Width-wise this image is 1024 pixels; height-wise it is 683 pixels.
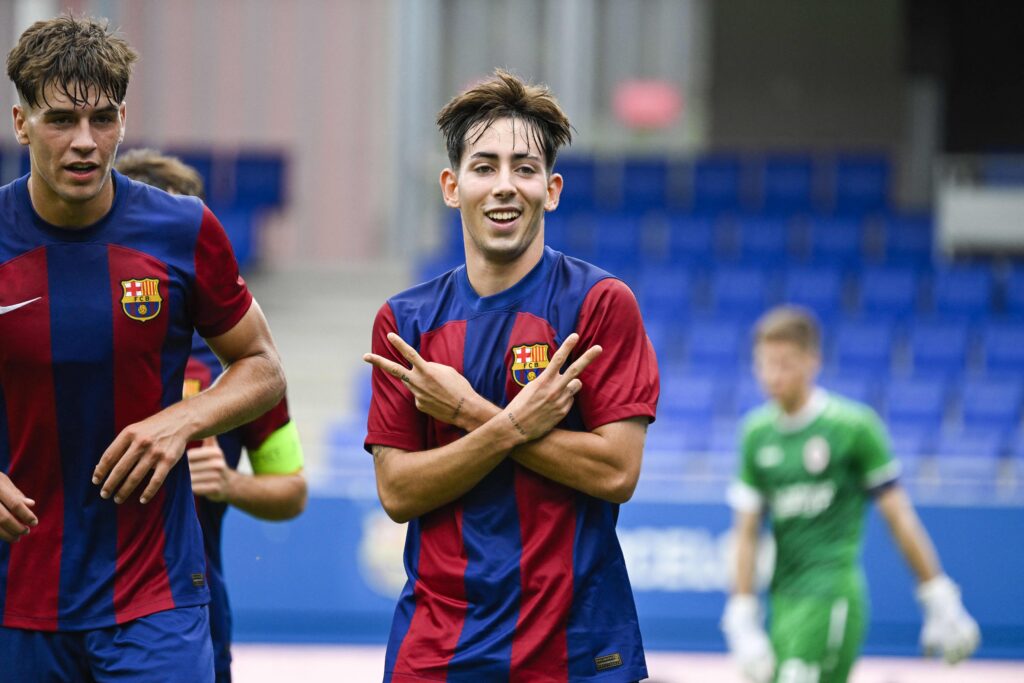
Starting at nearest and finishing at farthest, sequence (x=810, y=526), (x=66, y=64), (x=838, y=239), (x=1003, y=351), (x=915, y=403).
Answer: (x=66, y=64), (x=810, y=526), (x=915, y=403), (x=1003, y=351), (x=838, y=239)

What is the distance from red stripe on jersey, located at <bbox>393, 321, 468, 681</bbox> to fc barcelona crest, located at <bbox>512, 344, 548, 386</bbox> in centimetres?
13

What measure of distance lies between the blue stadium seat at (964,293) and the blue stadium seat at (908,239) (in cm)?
74

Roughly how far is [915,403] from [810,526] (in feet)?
21.6

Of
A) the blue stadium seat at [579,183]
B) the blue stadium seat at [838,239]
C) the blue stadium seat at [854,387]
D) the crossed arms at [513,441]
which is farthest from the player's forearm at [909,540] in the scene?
the blue stadium seat at [579,183]

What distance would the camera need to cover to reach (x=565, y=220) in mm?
15758

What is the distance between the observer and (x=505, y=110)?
340 centimetres

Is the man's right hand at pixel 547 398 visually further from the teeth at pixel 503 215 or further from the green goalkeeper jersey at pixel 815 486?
the green goalkeeper jersey at pixel 815 486

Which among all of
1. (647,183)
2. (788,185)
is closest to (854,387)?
(788,185)

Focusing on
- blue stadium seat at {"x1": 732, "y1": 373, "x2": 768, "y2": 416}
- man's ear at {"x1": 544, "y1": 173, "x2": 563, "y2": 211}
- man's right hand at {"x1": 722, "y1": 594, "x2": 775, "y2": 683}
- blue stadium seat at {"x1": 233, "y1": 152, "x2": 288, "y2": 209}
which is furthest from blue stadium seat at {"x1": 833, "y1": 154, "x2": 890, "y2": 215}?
man's ear at {"x1": 544, "y1": 173, "x2": 563, "y2": 211}

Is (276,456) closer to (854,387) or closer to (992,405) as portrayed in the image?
(854,387)

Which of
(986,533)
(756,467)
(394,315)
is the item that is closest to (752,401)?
(986,533)

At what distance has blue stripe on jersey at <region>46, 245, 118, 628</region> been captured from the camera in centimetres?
326

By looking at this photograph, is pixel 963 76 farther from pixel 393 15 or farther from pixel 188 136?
pixel 188 136

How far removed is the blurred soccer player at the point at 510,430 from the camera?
3229 mm
